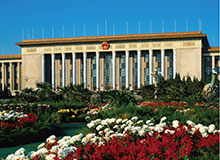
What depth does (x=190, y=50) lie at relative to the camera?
5850cm

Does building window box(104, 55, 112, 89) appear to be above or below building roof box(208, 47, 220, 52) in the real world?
below

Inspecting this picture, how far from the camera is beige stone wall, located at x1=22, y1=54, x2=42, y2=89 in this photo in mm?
66875

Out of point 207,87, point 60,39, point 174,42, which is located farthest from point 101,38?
point 207,87

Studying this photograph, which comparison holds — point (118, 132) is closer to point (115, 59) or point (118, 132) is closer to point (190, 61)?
point (190, 61)

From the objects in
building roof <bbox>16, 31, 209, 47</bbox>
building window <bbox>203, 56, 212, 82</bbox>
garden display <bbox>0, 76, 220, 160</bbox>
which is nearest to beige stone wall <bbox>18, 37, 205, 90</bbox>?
building roof <bbox>16, 31, 209, 47</bbox>

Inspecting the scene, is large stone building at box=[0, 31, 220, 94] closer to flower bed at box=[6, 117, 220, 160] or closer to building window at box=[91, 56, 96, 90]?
building window at box=[91, 56, 96, 90]

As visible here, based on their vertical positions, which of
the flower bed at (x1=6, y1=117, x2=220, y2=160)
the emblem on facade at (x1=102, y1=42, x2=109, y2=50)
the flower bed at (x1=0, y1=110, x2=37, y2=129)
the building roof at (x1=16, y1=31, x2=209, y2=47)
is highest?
the building roof at (x1=16, y1=31, x2=209, y2=47)

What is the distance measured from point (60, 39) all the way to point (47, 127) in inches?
2179

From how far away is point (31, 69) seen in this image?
221 ft

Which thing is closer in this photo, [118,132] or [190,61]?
[118,132]

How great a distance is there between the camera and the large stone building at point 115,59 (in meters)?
58.8

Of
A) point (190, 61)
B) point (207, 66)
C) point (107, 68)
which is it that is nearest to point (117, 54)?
point (107, 68)

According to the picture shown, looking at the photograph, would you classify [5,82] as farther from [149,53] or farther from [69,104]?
[69,104]

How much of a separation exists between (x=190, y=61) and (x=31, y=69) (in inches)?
1369
